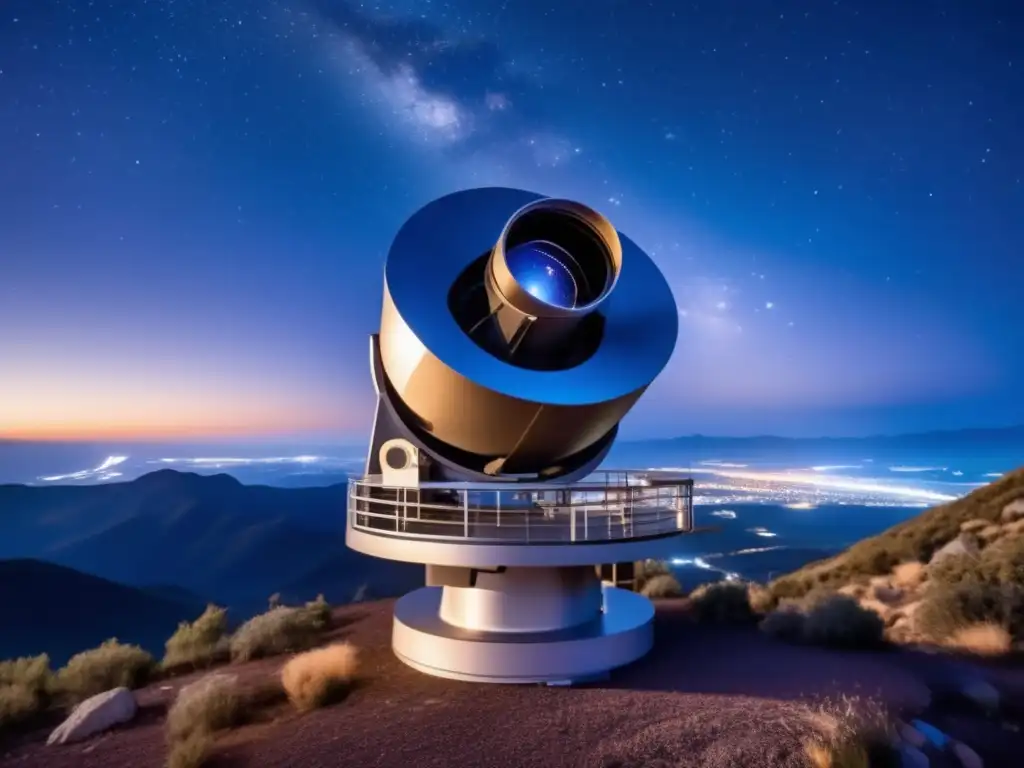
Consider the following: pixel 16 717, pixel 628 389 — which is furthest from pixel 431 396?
pixel 16 717

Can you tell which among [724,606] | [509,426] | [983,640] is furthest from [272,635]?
[983,640]

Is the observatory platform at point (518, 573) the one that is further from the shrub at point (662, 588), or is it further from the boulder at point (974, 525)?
the boulder at point (974, 525)

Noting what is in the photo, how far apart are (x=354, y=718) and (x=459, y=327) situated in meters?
4.77

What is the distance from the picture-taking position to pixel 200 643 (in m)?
11.0

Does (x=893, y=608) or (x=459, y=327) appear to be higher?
(x=459, y=327)

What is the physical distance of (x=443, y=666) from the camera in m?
8.20

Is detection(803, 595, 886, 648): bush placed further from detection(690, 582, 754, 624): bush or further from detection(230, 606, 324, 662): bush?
detection(230, 606, 324, 662): bush

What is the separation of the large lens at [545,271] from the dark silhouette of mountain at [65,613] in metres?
33.2

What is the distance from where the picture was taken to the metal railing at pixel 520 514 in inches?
313

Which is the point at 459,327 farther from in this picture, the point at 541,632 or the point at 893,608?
the point at 893,608

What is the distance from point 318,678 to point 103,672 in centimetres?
391

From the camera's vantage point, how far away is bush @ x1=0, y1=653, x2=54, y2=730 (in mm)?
7859

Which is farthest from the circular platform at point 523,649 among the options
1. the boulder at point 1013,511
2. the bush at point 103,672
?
the boulder at point 1013,511

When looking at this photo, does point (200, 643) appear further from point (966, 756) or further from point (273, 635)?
point (966, 756)
